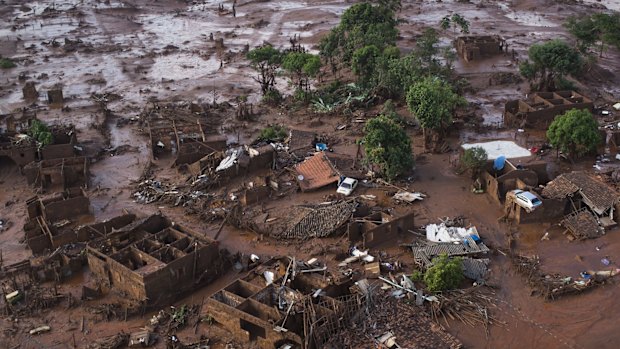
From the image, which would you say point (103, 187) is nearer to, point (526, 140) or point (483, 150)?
point (483, 150)

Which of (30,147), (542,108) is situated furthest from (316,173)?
(542,108)

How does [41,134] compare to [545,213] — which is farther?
[41,134]

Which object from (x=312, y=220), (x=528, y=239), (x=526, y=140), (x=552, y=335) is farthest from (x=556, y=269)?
(x=526, y=140)

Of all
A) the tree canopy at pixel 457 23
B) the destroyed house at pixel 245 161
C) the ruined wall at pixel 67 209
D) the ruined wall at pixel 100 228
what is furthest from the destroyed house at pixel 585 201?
the tree canopy at pixel 457 23

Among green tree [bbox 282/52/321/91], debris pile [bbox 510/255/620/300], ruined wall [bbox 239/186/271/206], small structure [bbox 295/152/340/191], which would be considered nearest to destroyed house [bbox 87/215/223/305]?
ruined wall [bbox 239/186/271/206]

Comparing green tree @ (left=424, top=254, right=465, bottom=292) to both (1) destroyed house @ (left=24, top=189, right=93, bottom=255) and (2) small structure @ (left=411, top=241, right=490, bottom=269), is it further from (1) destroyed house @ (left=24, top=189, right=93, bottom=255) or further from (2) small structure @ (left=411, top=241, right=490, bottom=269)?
(1) destroyed house @ (left=24, top=189, right=93, bottom=255)

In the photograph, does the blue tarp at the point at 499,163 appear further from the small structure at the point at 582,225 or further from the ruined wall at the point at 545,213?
the small structure at the point at 582,225

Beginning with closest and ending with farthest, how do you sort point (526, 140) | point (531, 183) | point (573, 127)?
point (531, 183), point (573, 127), point (526, 140)

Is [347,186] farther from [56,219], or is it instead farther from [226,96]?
[226,96]
